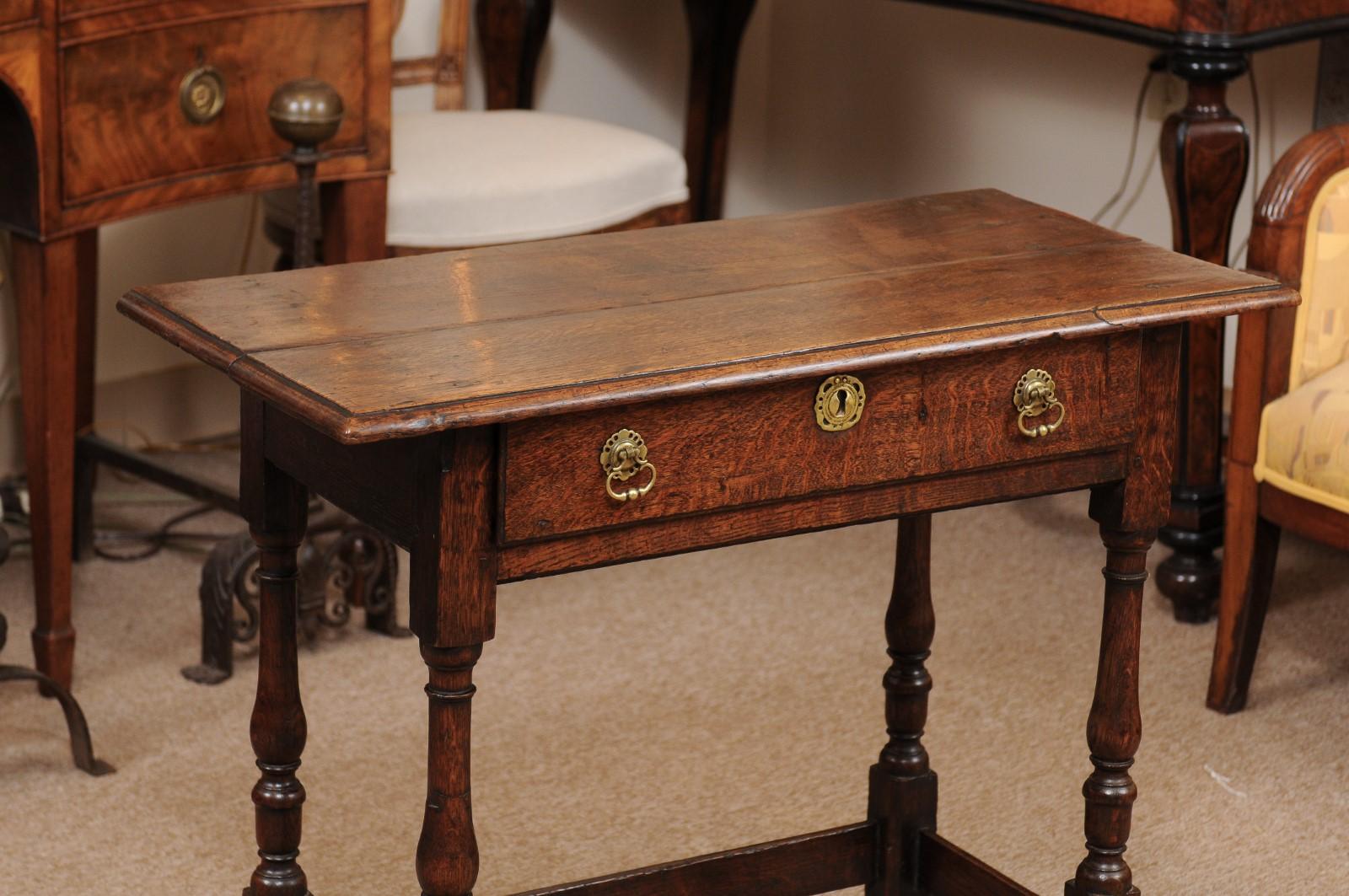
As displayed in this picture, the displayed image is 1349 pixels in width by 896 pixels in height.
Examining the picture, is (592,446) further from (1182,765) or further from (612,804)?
(1182,765)

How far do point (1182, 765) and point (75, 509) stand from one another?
181 cm

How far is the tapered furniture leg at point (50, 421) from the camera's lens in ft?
8.46

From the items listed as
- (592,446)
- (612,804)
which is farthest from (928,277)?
(612,804)

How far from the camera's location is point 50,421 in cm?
262

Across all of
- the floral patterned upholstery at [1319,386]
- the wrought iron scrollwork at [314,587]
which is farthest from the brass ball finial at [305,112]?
the floral patterned upholstery at [1319,386]

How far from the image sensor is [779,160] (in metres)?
4.71

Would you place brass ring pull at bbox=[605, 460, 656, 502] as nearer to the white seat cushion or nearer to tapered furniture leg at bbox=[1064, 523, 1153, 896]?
A: tapered furniture leg at bbox=[1064, 523, 1153, 896]

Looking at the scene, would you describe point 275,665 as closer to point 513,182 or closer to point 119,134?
point 119,134

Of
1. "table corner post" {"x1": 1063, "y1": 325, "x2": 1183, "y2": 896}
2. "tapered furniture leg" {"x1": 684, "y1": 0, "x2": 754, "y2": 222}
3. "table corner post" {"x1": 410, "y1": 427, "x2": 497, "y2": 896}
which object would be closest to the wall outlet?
"tapered furniture leg" {"x1": 684, "y1": 0, "x2": 754, "y2": 222}

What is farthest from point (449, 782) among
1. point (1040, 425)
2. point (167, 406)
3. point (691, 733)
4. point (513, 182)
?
point (167, 406)

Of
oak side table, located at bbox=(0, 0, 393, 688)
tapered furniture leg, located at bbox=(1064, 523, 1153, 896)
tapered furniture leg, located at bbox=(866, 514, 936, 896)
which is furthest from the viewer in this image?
oak side table, located at bbox=(0, 0, 393, 688)

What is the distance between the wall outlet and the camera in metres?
3.82

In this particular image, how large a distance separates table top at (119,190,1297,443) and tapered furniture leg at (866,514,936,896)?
405 millimetres

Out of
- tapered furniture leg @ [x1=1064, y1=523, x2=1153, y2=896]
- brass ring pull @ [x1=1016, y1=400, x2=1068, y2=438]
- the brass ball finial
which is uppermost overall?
the brass ball finial
